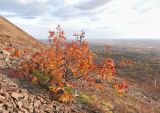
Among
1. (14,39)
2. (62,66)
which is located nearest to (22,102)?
(62,66)

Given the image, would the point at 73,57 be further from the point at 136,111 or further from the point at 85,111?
the point at 136,111

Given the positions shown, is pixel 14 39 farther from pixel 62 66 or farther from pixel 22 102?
pixel 22 102

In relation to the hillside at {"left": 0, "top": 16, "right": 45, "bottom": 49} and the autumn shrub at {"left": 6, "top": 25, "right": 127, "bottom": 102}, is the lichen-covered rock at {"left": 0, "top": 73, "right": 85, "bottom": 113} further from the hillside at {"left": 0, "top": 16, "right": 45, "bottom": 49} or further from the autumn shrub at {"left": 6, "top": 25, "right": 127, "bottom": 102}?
the hillside at {"left": 0, "top": 16, "right": 45, "bottom": 49}

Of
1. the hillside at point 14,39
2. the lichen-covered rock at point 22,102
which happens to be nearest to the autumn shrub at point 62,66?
the lichen-covered rock at point 22,102

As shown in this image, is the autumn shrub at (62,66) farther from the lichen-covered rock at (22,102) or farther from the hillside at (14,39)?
the hillside at (14,39)

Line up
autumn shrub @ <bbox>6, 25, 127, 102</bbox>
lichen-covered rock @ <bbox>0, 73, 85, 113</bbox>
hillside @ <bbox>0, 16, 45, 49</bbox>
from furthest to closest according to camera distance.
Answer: hillside @ <bbox>0, 16, 45, 49</bbox>, autumn shrub @ <bbox>6, 25, 127, 102</bbox>, lichen-covered rock @ <bbox>0, 73, 85, 113</bbox>

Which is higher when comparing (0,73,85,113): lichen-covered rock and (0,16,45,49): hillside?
(0,16,45,49): hillside

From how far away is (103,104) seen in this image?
2434 cm

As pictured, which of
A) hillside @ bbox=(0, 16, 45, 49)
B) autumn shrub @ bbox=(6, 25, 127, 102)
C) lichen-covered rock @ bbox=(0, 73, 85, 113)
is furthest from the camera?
hillside @ bbox=(0, 16, 45, 49)

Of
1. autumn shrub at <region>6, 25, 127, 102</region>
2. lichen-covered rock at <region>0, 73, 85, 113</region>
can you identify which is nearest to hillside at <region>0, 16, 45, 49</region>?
autumn shrub at <region>6, 25, 127, 102</region>

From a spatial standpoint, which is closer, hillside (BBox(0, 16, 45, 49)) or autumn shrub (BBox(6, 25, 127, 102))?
autumn shrub (BBox(6, 25, 127, 102))

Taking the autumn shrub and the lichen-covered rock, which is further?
the autumn shrub

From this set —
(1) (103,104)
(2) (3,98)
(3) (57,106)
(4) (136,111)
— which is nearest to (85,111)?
(3) (57,106)

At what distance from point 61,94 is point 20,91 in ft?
9.73
